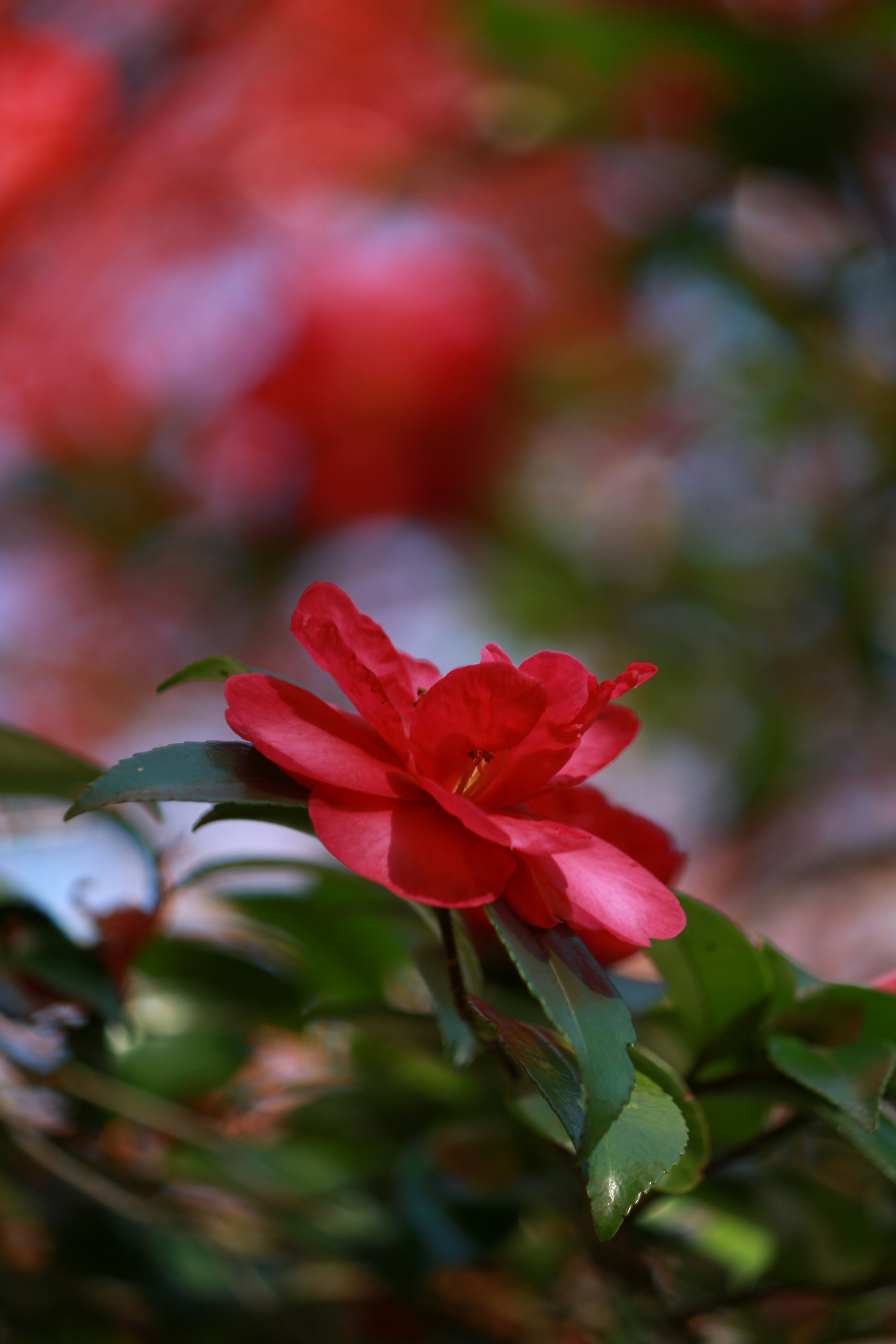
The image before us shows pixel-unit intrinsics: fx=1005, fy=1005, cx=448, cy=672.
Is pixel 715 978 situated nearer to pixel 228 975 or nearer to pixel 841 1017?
pixel 841 1017

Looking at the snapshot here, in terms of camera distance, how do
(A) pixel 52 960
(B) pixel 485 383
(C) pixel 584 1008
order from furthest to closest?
(B) pixel 485 383
(A) pixel 52 960
(C) pixel 584 1008

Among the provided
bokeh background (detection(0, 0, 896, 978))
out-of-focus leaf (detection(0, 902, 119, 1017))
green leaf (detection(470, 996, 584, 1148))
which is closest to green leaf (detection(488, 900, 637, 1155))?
green leaf (detection(470, 996, 584, 1148))

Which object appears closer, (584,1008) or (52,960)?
(584,1008)

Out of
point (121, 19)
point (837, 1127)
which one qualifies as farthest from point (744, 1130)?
point (121, 19)

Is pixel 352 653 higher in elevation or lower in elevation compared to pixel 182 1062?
higher

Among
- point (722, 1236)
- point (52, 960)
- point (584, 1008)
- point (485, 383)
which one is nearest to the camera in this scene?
point (584, 1008)

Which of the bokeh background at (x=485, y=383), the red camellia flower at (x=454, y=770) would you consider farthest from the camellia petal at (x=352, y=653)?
the bokeh background at (x=485, y=383)

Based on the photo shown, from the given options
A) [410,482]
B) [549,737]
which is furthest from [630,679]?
[410,482]

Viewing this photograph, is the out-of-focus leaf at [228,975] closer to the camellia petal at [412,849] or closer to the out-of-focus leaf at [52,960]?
the out-of-focus leaf at [52,960]
